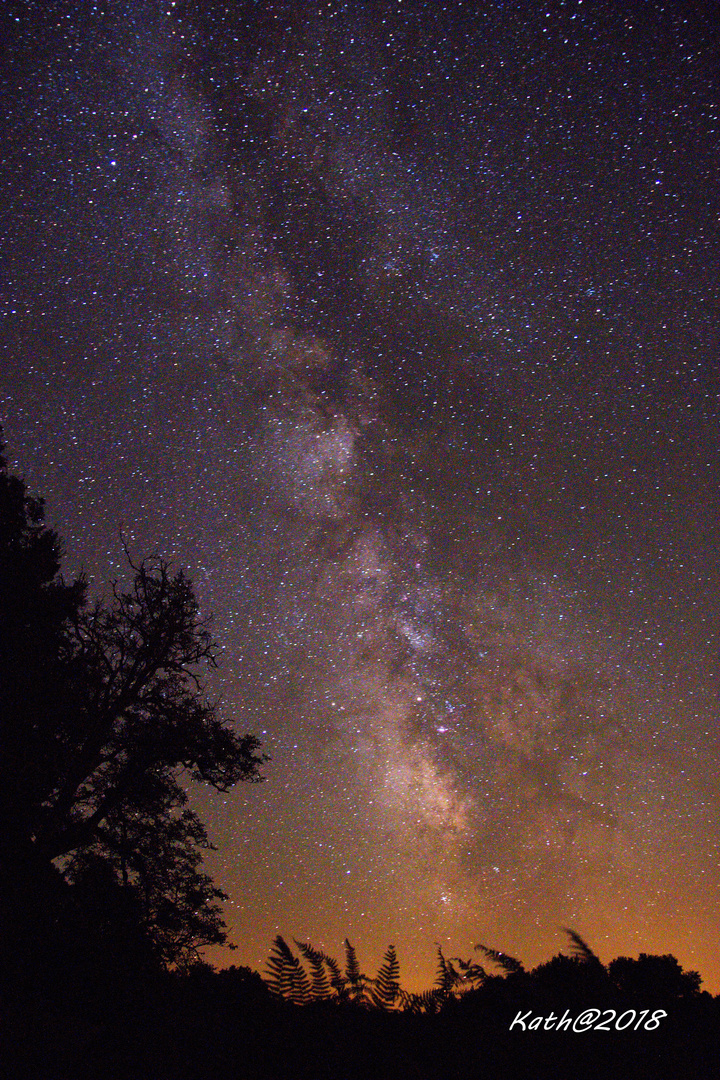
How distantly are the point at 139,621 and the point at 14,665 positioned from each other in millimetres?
2251

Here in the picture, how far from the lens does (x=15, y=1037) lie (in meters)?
3.13

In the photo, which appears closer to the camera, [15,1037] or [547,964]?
[547,964]

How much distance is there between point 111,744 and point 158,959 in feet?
12.1

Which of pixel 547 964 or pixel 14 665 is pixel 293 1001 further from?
pixel 14 665

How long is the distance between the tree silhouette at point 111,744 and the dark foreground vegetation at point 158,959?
0.03 meters

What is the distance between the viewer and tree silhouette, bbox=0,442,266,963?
8.85m

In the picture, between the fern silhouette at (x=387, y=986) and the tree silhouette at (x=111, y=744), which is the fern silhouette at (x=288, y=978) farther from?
the tree silhouette at (x=111, y=744)

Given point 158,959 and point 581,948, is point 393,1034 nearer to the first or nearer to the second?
point 581,948

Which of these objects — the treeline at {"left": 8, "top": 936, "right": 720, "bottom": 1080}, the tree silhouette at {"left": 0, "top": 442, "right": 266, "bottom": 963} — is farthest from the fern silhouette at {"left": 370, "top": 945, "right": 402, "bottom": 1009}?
the tree silhouette at {"left": 0, "top": 442, "right": 266, "bottom": 963}

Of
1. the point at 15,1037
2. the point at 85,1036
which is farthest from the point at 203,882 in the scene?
the point at 85,1036

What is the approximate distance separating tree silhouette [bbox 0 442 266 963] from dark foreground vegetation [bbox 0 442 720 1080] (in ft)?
0.11

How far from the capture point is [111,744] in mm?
10266

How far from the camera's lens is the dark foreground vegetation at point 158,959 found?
1.58m
